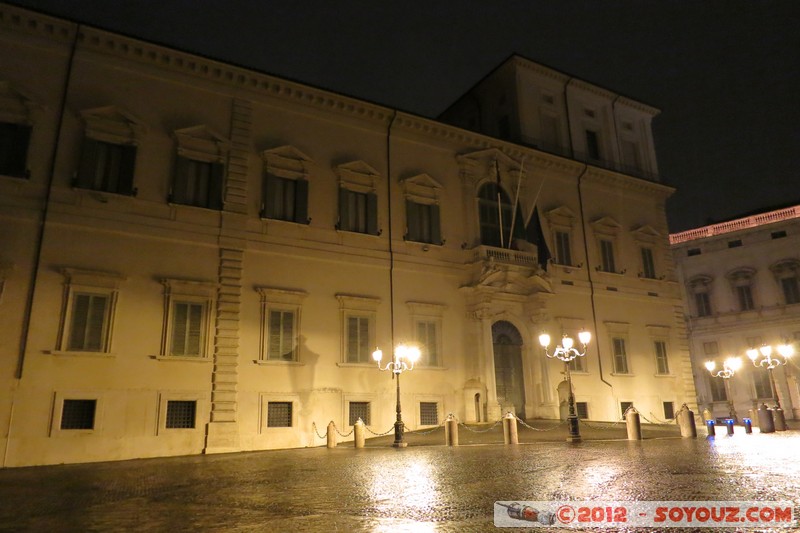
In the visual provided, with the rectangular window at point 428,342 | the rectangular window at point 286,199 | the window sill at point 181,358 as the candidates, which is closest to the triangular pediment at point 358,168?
the rectangular window at point 286,199

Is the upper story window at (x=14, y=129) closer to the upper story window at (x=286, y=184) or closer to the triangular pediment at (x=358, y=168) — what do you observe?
the upper story window at (x=286, y=184)

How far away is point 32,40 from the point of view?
1655 centimetres

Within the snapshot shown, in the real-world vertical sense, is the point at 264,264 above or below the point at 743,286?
below

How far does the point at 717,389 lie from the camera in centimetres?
3853

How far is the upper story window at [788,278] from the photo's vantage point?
35750 mm

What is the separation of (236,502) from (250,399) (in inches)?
418

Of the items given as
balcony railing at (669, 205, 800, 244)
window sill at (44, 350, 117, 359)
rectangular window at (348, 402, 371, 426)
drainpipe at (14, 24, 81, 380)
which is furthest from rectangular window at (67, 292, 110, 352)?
balcony railing at (669, 205, 800, 244)

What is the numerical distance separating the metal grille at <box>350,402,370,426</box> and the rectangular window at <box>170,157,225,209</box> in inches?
302

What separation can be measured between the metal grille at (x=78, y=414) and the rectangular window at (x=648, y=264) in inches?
923

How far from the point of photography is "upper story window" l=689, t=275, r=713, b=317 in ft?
130

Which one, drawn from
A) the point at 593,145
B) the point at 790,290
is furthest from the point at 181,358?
the point at 790,290

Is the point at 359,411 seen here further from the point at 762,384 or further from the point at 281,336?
the point at 762,384

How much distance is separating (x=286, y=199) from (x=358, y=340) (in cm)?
528

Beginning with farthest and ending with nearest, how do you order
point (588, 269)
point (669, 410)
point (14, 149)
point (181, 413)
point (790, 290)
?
point (790, 290) < point (669, 410) < point (588, 269) < point (181, 413) < point (14, 149)
